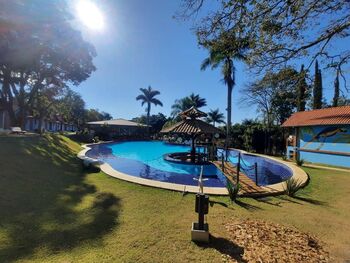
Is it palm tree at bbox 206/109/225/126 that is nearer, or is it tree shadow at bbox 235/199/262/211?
tree shadow at bbox 235/199/262/211

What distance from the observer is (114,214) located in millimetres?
6180

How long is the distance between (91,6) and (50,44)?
57.3 ft

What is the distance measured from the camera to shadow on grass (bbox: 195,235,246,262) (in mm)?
4448

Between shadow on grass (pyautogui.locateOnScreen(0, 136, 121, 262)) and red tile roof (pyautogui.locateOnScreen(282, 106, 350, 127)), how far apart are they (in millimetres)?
16665

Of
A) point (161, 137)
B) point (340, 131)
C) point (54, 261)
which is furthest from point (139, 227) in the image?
point (161, 137)

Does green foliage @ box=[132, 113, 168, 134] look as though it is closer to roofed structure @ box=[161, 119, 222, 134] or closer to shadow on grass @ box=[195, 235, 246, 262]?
roofed structure @ box=[161, 119, 222, 134]

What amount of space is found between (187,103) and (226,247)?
140ft

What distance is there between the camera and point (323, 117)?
1878 centimetres

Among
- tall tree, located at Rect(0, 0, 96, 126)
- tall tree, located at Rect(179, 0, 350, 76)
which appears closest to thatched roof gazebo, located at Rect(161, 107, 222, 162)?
tall tree, located at Rect(179, 0, 350, 76)

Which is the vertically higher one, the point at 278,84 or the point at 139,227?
the point at 278,84

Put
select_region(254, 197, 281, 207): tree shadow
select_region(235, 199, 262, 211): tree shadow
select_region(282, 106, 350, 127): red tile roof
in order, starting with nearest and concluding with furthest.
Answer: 1. select_region(235, 199, 262, 211): tree shadow
2. select_region(254, 197, 281, 207): tree shadow
3. select_region(282, 106, 350, 127): red tile roof

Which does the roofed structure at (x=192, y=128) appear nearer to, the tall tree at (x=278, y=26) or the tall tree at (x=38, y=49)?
the tall tree at (x=278, y=26)

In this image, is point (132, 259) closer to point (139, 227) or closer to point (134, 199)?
point (139, 227)

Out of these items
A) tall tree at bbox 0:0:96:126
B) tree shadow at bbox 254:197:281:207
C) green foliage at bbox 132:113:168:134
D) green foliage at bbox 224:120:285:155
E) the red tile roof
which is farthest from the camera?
green foliage at bbox 132:113:168:134
